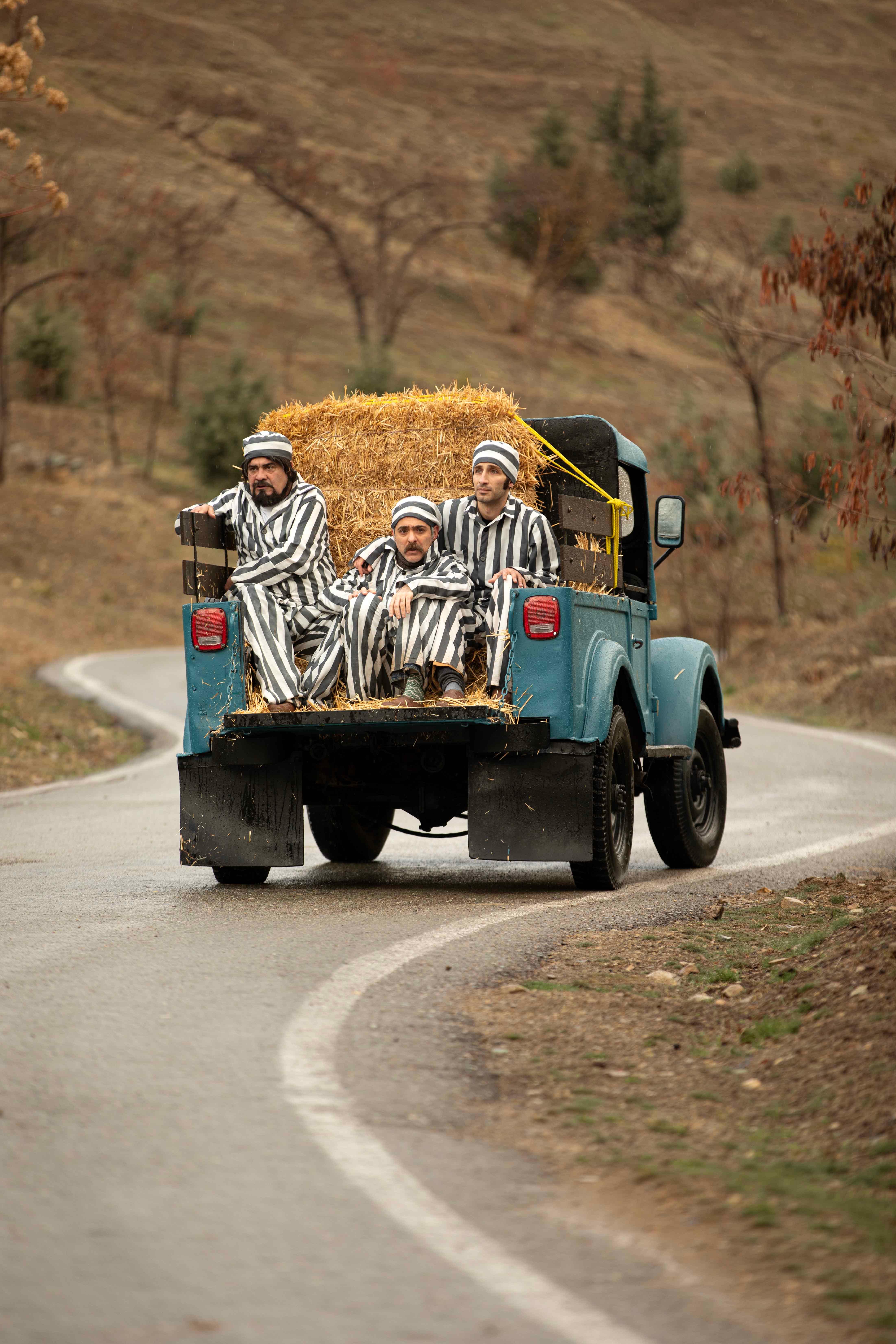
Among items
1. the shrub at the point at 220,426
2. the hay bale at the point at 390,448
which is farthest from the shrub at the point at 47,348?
the hay bale at the point at 390,448

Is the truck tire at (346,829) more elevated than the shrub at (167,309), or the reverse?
the shrub at (167,309)

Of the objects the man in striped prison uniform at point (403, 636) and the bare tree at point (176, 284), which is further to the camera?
the bare tree at point (176, 284)

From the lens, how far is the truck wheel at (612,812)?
28.8ft

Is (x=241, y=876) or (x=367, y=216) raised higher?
(x=367, y=216)

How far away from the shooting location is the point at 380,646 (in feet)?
29.1

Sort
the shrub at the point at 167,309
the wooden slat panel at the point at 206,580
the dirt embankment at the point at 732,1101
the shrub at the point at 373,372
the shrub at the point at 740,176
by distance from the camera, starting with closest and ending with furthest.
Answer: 1. the dirt embankment at the point at 732,1101
2. the wooden slat panel at the point at 206,580
3. the shrub at the point at 373,372
4. the shrub at the point at 167,309
5. the shrub at the point at 740,176

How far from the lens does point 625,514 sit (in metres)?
10.4

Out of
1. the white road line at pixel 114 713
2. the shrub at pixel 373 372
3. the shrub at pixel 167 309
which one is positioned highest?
the shrub at pixel 167 309

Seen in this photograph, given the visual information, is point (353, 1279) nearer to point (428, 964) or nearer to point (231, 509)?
point (428, 964)

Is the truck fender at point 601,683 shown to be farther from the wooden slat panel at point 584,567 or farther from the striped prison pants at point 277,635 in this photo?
the striped prison pants at point 277,635

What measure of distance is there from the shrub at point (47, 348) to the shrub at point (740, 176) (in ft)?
214

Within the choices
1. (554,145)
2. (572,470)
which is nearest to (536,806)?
(572,470)

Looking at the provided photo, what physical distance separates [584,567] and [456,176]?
8299cm

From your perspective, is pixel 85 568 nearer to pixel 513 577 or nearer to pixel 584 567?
pixel 584 567
